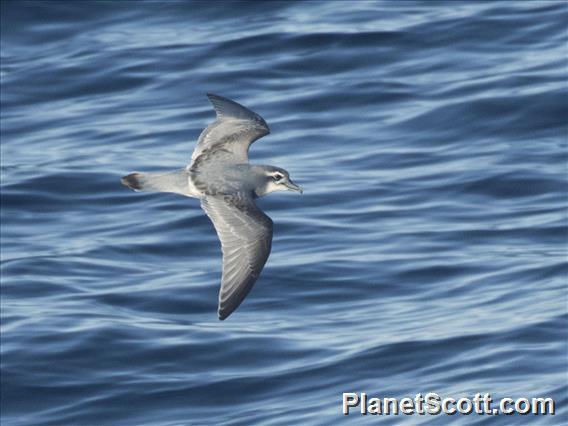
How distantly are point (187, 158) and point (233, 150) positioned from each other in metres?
5.41

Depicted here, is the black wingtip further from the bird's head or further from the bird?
the bird's head

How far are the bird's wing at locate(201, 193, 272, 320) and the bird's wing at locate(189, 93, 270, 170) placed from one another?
49 centimetres

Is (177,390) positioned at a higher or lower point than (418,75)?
lower

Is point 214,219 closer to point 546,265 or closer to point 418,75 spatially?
point 546,265

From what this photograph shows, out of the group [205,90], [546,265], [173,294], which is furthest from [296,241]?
[205,90]

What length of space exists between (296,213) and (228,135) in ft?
14.5

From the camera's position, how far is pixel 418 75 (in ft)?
55.7

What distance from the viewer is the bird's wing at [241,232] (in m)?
8.97

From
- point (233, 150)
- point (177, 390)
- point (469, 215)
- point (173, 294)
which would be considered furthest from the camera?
point (469, 215)

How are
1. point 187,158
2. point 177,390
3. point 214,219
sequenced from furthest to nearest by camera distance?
point 187,158 → point 177,390 → point 214,219

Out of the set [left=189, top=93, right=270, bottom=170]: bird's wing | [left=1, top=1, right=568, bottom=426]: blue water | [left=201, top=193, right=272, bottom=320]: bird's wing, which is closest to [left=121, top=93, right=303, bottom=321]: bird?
[left=201, top=193, right=272, bottom=320]: bird's wing

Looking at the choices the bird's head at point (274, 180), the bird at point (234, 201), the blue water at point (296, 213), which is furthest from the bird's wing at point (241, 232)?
the blue water at point (296, 213)

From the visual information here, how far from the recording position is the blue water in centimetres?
1201

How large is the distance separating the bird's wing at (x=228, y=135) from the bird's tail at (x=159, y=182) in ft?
1.31
